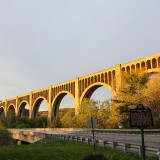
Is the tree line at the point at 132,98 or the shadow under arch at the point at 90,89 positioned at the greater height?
the shadow under arch at the point at 90,89

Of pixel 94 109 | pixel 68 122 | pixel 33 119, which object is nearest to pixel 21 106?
pixel 33 119

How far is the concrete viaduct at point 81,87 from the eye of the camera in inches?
2047

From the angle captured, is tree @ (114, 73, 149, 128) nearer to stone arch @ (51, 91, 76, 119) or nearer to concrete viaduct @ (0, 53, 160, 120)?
concrete viaduct @ (0, 53, 160, 120)

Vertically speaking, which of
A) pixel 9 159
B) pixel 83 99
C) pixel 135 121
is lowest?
pixel 9 159

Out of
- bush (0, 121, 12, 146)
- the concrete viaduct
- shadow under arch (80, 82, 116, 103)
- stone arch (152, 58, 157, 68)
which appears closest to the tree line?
stone arch (152, 58, 157, 68)

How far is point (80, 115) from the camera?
67688 millimetres

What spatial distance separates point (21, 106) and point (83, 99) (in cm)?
5504

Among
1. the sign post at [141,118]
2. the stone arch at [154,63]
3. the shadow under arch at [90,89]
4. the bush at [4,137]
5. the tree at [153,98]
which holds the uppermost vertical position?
the stone arch at [154,63]

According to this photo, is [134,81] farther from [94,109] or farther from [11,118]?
[11,118]

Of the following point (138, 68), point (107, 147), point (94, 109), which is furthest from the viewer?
point (94, 109)

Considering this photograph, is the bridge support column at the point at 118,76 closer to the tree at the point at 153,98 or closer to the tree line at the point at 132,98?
the tree line at the point at 132,98

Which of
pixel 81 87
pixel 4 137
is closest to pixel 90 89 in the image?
pixel 81 87

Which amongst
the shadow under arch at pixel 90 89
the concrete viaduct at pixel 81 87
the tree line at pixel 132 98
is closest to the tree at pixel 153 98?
the tree line at pixel 132 98

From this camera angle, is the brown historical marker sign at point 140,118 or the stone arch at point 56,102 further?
the stone arch at point 56,102
